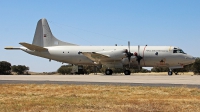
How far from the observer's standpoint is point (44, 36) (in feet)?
186

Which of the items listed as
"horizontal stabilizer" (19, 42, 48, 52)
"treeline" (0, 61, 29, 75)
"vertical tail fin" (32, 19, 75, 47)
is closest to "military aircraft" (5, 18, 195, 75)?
"horizontal stabilizer" (19, 42, 48, 52)

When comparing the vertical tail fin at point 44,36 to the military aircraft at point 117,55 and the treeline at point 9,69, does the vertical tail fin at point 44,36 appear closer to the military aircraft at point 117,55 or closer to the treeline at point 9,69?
the military aircraft at point 117,55

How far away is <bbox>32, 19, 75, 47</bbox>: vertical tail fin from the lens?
56.6 m

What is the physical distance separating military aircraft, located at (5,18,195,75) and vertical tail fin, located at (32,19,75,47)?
1598 millimetres

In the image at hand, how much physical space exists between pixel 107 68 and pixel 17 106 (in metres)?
37.4

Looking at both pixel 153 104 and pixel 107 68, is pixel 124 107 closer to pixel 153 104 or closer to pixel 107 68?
pixel 153 104

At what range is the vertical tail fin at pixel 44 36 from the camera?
186ft

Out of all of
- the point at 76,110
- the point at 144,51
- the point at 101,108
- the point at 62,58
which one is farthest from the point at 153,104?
the point at 62,58

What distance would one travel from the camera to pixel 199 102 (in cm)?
1451

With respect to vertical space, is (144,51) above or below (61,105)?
above

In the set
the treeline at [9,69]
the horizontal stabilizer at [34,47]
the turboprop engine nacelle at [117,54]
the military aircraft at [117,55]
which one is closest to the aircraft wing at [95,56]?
the military aircraft at [117,55]

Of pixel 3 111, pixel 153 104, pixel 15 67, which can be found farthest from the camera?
pixel 15 67

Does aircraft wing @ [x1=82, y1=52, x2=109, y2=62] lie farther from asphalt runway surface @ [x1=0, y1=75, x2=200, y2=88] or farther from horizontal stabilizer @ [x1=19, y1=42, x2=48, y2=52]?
asphalt runway surface @ [x1=0, y1=75, x2=200, y2=88]

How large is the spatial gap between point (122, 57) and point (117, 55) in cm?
81
